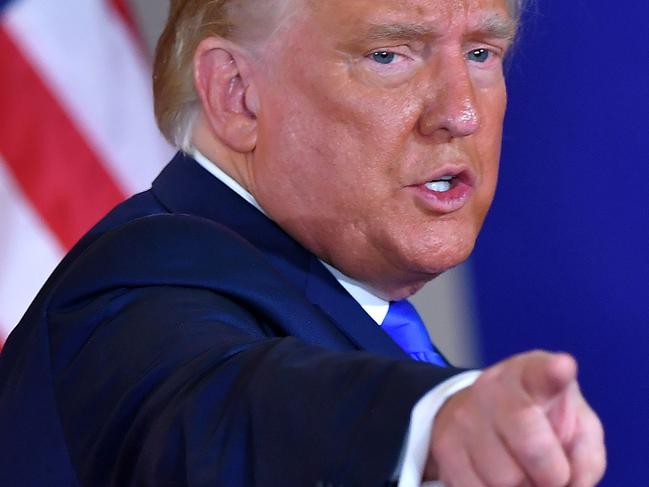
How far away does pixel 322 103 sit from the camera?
138 centimetres

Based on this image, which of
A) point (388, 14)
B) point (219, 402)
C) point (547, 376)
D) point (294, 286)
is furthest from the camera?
point (388, 14)

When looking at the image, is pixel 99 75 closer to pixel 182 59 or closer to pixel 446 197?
pixel 182 59

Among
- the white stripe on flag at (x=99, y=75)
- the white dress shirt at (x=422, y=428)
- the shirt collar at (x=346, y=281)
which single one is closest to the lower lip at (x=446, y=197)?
the shirt collar at (x=346, y=281)

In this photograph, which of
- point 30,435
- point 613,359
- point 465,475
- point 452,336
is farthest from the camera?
point 452,336

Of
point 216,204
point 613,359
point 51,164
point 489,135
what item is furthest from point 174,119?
point 613,359

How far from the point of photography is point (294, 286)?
1.23 m

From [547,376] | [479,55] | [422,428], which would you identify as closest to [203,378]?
[422,428]

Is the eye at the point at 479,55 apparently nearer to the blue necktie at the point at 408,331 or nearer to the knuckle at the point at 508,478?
the blue necktie at the point at 408,331

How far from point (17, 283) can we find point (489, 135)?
0.83 meters

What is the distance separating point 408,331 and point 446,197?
145 mm

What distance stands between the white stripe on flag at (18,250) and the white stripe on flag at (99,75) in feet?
0.42

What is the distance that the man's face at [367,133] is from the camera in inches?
53.7

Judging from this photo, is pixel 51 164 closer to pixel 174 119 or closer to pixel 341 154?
pixel 174 119

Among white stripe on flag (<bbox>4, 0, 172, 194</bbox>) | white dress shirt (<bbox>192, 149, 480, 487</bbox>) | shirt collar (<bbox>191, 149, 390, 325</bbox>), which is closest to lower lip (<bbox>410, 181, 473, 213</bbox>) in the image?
shirt collar (<bbox>191, 149, 390, 325</bbox>)
